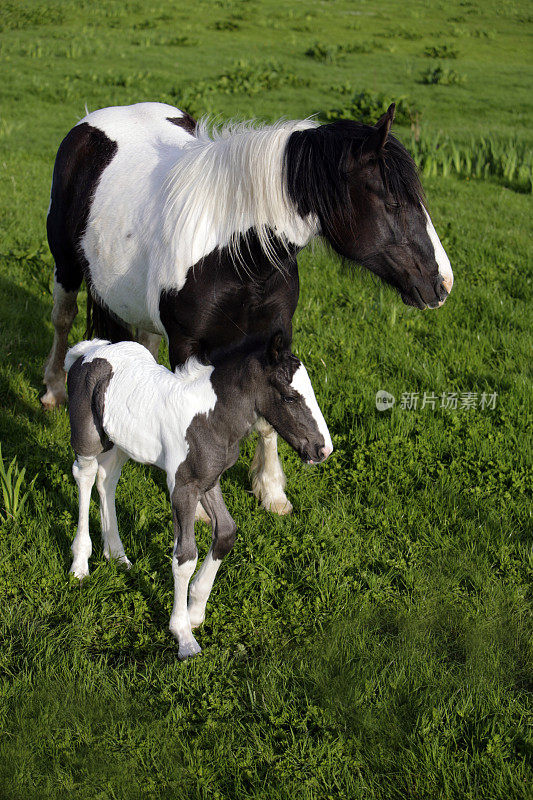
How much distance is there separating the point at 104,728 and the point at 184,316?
205 cm

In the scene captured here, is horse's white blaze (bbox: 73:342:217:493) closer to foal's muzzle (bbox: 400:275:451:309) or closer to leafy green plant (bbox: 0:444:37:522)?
leafy green plant (bbox: 0:444:37:522)

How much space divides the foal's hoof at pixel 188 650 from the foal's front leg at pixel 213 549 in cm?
17

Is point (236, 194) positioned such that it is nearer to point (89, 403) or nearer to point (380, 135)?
point (380, 135)

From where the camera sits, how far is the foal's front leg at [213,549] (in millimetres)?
3359

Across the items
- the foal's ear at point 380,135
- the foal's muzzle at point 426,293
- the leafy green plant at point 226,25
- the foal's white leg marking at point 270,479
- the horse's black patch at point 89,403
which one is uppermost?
the foal's ear at point 380,135

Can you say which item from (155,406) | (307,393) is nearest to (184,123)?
(155,406)

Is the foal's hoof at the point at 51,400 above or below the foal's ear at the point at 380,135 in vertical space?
below

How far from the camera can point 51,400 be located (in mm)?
5629

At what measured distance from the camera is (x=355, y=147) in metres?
3.40

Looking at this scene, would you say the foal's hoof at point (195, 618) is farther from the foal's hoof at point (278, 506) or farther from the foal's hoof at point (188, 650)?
the foal's hoof at point (278, 506)

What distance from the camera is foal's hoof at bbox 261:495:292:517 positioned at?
447 centimetres

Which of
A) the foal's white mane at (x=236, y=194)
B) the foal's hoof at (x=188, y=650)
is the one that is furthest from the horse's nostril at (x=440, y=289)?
the foal's hoof at (x=188, y=650)

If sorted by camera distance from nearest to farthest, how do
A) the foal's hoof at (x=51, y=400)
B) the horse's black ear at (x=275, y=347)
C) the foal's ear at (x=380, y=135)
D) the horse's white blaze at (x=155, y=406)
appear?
the horse's black ear at (x=275, y=347) → the horse's white blaze at (x=155, y=406) → the foal's ear at (x=380, y=135) → the foal's hoof at (x=51, y=400)

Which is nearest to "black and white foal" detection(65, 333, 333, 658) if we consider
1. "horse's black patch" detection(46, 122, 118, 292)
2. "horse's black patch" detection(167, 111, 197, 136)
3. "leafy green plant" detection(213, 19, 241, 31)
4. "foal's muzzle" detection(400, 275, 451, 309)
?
"foal's muzzle" detection(400, 275, 451, 309)
